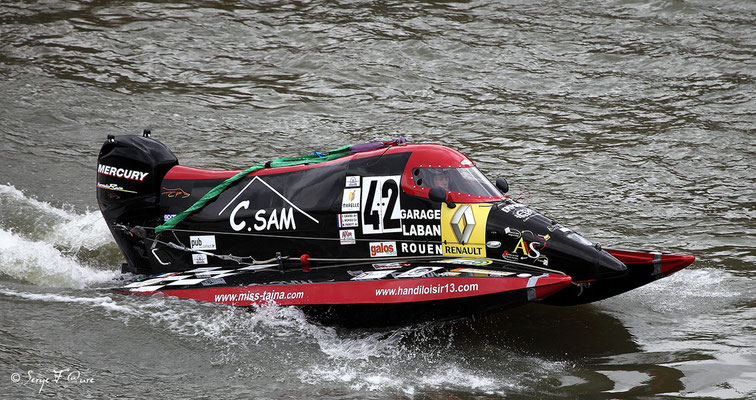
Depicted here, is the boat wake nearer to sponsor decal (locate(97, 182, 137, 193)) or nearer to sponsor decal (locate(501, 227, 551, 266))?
sponsor decal (locate(97, 182, 137, 193))

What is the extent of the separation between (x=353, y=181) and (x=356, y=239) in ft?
1.94

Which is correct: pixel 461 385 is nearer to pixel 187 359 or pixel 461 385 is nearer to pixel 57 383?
pixel 187 359

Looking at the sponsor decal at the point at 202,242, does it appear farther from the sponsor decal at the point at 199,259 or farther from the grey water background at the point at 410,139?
the grey water background at the point at 410,139

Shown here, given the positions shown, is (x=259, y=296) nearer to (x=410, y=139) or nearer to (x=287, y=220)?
(x=287, y=220)

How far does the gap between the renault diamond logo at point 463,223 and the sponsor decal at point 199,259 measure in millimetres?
2927

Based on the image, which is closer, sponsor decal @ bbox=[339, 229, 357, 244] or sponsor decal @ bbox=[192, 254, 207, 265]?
sponsor decal @ bbox=[339, 229, 357, 244]

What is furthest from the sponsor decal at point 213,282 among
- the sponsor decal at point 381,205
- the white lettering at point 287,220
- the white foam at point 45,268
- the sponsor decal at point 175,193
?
the white foam at point 45,268

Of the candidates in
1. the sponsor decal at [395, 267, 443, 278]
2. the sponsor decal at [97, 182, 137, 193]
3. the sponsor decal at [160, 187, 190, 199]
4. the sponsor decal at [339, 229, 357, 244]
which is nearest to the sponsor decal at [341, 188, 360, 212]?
the sponsor decal at [339, 229, 357, 244]

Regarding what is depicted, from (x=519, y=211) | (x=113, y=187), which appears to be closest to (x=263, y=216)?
(x=113, y=187)

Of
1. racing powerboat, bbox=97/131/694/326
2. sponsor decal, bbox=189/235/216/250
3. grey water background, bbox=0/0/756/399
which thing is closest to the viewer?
grey water background, bbox=0/0/756/399

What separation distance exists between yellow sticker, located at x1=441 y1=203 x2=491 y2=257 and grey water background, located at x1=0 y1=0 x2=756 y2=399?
91cm

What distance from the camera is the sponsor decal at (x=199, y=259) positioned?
949 centimetres

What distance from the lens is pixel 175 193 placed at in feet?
31.9

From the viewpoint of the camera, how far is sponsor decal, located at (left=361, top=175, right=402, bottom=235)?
8508mm
